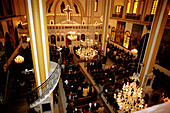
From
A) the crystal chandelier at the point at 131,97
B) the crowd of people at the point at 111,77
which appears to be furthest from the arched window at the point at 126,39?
the crystal chandelier at the point at 131,97

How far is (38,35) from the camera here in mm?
4730

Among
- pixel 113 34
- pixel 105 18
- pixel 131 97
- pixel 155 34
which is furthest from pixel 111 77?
pixel 113 34

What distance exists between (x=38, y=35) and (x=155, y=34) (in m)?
7.76

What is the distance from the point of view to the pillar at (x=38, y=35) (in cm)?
448

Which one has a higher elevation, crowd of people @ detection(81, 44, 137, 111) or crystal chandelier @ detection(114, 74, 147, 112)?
crystal chandelier @ detection(114, 74, 147, 112)

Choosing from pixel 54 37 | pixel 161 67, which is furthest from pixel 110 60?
pixel 54 37

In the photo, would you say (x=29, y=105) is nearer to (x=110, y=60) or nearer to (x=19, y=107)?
(x=19, y=107)

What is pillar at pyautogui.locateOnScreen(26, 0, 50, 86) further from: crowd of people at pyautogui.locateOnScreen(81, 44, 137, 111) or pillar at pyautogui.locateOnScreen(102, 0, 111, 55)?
pillar at pyautogui.locateOnScreen(102, 0, 111, 55)

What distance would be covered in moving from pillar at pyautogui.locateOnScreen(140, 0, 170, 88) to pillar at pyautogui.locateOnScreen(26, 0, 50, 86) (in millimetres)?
7302

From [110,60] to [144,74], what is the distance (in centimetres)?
698

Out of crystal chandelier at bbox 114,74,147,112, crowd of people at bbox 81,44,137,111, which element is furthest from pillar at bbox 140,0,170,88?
crystal chandelier at bbox 114,74,147,112

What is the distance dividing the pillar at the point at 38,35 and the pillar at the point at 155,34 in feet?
24.0

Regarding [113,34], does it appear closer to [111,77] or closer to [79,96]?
[111,77]

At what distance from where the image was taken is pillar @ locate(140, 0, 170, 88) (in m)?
7.08
